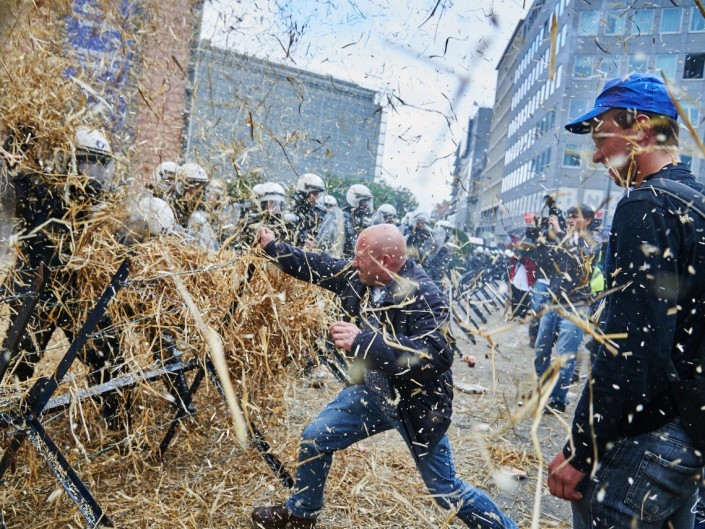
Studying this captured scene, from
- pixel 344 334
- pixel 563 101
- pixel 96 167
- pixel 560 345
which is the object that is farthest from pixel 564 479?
pixel 563 101

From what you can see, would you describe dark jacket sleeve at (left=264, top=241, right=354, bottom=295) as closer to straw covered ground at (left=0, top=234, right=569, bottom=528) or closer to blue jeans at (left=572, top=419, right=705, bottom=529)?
straw covered ground at (left=0, top=234, right=569, bottom=528)

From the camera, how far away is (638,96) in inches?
69.8

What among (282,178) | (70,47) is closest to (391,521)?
(70,47)

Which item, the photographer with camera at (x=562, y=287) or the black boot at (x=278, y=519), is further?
the photographer with camera at (x=562, y=287)

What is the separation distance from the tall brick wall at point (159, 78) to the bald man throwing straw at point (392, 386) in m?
1.93

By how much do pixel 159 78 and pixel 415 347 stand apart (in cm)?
394

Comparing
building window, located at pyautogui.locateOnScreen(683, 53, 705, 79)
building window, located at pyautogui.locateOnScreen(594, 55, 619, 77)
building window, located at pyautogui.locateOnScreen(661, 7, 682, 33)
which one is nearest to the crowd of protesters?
building window, located at pyautogui.locateOnScreen(594, 55, 619, 77)

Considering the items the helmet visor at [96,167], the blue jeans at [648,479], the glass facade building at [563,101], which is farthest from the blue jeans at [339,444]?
the glass facade building at [563,101]

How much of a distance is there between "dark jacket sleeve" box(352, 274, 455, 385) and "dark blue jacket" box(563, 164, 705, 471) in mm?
909

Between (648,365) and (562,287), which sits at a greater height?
(562,287)

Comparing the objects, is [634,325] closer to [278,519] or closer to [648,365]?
[648,365]

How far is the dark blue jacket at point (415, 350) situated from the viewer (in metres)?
2.52

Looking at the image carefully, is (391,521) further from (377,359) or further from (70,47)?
(70,47)

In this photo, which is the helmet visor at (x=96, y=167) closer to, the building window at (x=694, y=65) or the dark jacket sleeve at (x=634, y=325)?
the dark jacket sleeve at (x=634, y=325)
